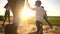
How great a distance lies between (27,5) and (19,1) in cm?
27

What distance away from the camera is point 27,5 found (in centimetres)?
180

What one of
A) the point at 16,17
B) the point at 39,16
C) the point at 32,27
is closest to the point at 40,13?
the point at 39,16

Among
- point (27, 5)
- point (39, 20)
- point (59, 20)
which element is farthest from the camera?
point (59, 20)

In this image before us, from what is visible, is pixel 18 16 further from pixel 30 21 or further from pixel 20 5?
pixel 30 21

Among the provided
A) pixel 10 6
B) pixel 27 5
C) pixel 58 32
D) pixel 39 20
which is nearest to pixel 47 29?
pixel 58 32

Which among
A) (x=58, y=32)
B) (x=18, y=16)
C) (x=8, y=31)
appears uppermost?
(x=18, y=16)

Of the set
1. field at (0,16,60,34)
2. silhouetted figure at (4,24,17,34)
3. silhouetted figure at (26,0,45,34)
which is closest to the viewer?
silhouetted figure at (4,24,17,34)

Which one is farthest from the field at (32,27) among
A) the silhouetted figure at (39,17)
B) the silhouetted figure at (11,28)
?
the silhouetted figure at (11,28)

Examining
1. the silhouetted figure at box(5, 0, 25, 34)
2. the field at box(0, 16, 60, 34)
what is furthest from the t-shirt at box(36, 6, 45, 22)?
the silhouetted figure at box(5, 0, 25, 34)

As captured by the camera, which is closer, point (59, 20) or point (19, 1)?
point (19, 1)

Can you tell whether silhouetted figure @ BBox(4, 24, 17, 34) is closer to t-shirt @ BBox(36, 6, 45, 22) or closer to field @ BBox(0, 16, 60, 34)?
t-shirt @ BBox(36, 6, 45, 22)

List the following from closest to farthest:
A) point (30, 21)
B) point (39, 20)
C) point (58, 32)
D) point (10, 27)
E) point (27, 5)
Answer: point (10, 27) < point (27, 5) < point (39, 20) < point (58, 32) < point (30, 21)

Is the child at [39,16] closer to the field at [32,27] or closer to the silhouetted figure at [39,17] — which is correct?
the silhouetted figure at [39,17]

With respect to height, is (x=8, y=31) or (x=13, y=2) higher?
(x=13, y=2)
